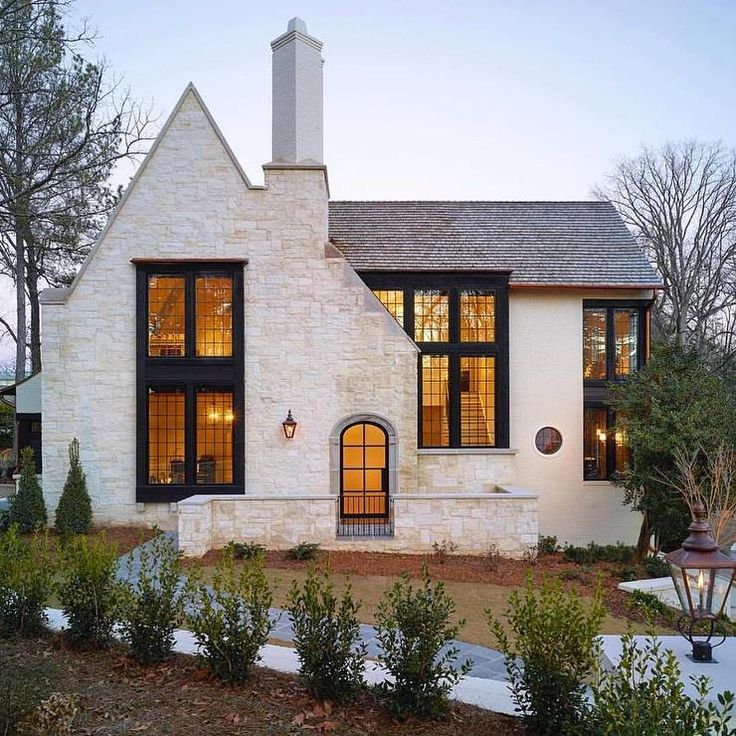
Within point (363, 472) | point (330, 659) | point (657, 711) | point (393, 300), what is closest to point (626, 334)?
point (393, 300)

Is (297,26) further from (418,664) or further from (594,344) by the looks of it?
(418,664)

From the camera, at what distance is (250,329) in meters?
14.6

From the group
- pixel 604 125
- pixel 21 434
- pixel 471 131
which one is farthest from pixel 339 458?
pixel 471 131

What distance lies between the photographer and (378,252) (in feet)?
54.6

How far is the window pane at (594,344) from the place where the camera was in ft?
55.4

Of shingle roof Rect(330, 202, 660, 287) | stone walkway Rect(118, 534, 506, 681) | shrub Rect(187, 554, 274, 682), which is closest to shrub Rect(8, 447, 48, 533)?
stone walkway Rect(118, 534, 506, 681)

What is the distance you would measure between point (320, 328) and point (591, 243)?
28.6ft

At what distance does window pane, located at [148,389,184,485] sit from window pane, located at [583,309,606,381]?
10928 millimetres

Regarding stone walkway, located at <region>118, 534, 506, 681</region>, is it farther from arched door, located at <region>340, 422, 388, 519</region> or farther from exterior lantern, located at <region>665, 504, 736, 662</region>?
arched door, located at <region>340, 422, 388, 519</region>

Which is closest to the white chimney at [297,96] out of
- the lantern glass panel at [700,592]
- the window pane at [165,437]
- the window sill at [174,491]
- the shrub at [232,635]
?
the window pane at [165,437]

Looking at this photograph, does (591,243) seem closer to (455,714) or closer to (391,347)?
(391,347)

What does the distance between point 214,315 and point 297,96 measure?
5810mm

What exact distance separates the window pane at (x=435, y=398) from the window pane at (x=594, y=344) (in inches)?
160

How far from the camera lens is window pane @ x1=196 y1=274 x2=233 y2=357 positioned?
14.7 meters
